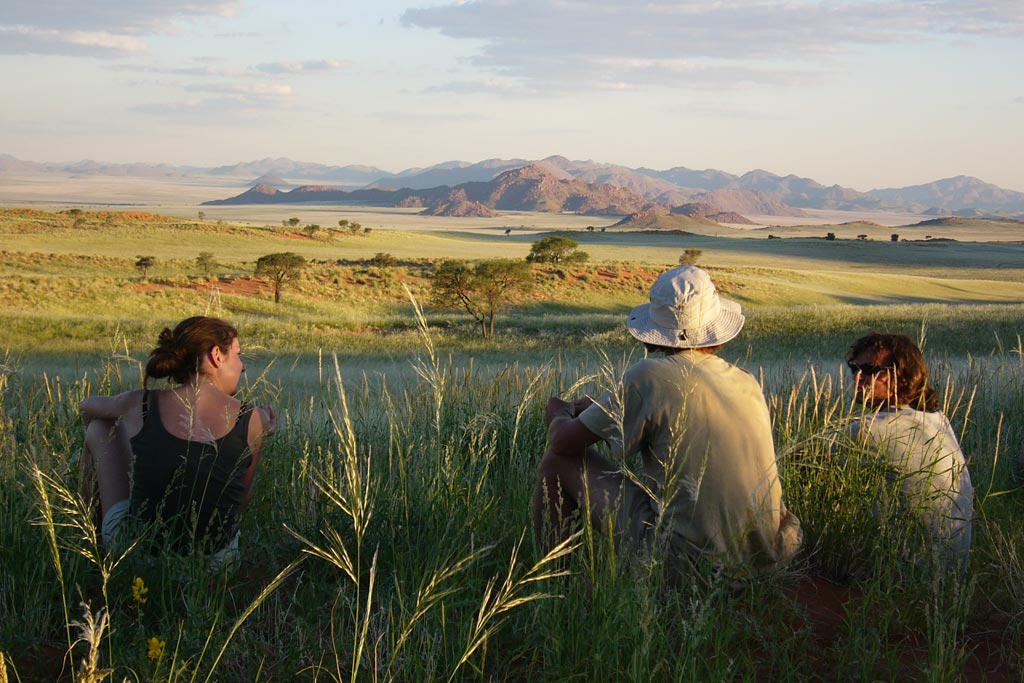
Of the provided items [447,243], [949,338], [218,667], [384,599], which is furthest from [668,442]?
[447,243]

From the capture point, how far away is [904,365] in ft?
12.8

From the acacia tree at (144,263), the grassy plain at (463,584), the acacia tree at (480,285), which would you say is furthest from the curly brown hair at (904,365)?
the acacia tree at (144,263)

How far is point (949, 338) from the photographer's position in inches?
696

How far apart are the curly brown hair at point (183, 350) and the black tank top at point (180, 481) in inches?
6.7

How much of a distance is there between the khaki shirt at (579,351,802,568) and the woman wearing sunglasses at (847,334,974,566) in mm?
661

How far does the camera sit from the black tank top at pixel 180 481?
3.27m

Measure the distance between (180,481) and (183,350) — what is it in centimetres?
51

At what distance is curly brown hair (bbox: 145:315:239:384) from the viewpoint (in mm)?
3510

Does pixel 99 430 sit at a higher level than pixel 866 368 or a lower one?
lower

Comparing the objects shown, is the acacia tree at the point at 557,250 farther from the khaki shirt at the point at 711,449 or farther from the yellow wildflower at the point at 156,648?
the yellow wildflower at the point at 156,648

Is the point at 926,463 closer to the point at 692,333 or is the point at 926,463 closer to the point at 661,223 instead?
the point at 692,333

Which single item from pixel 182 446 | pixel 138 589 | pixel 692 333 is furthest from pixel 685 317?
pixel 138 589

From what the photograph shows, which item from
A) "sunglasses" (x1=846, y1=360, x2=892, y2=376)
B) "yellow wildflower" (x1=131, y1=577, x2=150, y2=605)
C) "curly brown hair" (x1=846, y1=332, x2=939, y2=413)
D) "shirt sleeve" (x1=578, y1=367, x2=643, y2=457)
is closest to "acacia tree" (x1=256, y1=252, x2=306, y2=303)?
"sunglasses" (x1=846, y1=360, x2=892, y2=376)

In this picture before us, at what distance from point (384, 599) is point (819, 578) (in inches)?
64.8
